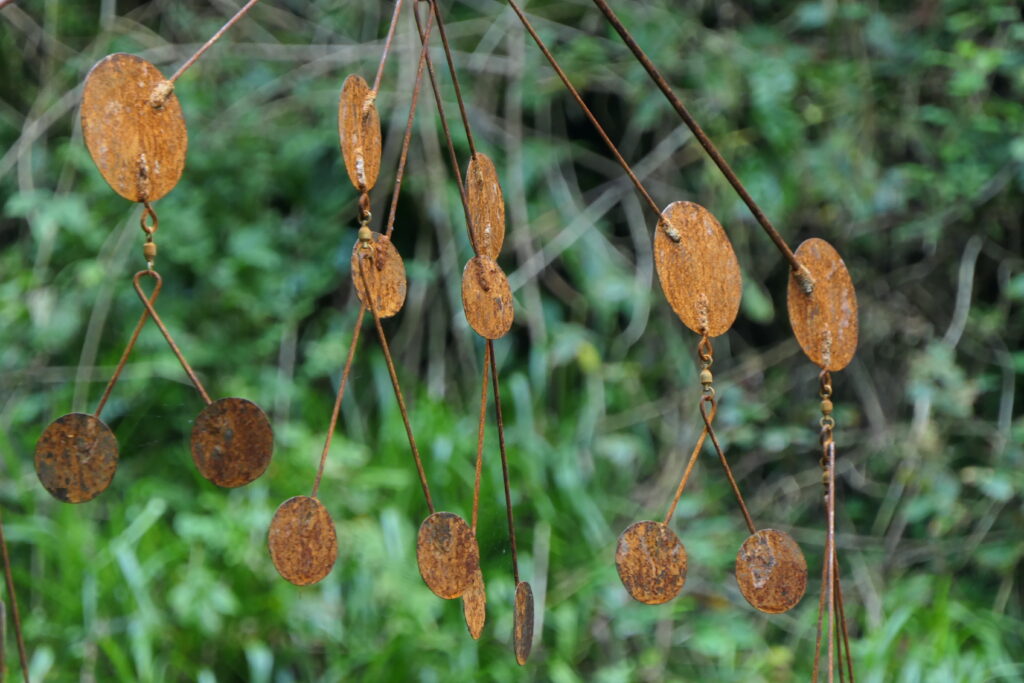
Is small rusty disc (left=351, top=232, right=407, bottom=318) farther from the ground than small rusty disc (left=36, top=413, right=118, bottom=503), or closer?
farther from the ground

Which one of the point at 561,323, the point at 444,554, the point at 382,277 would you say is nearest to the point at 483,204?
the point at 382,277

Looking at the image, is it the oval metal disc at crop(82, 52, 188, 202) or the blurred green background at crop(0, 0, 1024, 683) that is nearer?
the oval metal disc at crop(82, 52, 188, 202)

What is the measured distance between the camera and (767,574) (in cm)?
52

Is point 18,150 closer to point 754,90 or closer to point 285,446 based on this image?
point 285,446

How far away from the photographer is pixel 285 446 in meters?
1.57

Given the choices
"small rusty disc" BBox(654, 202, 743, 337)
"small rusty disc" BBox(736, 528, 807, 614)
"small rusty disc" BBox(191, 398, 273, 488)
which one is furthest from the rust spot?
"small rusty disc" BBox(191, 398, 273, 488)

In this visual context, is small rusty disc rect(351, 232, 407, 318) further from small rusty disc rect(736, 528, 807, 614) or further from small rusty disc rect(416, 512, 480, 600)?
small rusty disc rect(736, 528, 807, 614)

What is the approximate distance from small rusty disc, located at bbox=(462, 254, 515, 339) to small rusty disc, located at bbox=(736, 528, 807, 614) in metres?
0.16

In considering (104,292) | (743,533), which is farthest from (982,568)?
(104,292)

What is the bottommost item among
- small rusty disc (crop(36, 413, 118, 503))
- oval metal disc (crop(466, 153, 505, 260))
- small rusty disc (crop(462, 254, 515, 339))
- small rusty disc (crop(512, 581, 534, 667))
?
small rusty disc (crop(512, 581, 534, 667))

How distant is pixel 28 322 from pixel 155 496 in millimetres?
337

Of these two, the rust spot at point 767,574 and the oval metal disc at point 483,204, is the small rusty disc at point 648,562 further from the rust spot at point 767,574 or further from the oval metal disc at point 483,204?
the oval metal disc at point 483,204

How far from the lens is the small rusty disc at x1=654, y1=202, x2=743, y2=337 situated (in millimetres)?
503

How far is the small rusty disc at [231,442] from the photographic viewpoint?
538mm
